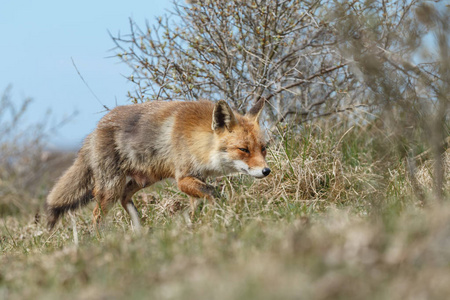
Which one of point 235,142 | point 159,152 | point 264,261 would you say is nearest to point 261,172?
point 235,142

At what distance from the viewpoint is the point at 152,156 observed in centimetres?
564

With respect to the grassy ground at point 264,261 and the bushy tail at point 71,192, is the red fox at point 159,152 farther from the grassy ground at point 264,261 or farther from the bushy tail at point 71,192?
the grassy ground at point 264,261

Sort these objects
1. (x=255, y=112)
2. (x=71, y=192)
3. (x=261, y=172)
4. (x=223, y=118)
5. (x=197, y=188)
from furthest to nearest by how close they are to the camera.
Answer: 1. (x=71, y=192)
2. (x=255, y=112)
3. (x=223, y=118)
4. (x=197, y=188)
5. (x=261, y=172)

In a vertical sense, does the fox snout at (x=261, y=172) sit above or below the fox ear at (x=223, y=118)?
below

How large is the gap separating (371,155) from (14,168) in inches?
339

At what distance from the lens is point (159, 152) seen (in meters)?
5.59

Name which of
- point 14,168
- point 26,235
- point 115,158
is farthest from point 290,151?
point 14,168

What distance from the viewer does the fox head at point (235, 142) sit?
5.09 metres

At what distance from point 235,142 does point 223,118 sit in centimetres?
31

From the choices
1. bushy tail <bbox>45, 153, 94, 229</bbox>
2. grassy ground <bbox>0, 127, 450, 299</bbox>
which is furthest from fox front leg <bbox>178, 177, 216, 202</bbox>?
bushy tail <bbox>45, 153, 94, 229</bbox>

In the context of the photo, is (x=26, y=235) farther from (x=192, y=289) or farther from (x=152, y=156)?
(x=192, y=289)

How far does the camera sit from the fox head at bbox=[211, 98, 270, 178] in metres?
5.09

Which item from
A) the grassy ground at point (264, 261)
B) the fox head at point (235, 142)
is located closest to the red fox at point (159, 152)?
the fox head at point (235, 142)

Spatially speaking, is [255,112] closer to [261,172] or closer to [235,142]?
[235,142]
